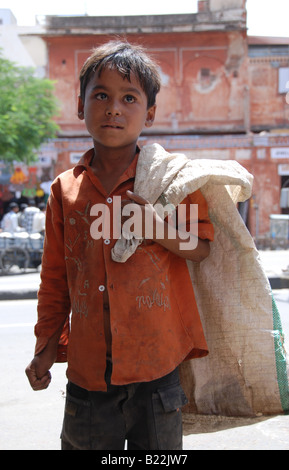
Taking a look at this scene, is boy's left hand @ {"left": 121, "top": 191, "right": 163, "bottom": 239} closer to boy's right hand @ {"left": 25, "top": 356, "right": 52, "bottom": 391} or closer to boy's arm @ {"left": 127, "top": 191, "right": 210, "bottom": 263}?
boy's arm @ {"left": 127, "top": 191, "right": 210, "bottom": 263}

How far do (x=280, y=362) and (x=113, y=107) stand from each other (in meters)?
1.13

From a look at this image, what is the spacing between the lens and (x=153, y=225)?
1545 mm

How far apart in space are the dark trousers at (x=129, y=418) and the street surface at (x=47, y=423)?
491 mm

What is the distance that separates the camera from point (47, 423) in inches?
126

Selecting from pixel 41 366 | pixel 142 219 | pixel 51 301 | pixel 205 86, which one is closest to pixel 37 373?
pixel 41 366

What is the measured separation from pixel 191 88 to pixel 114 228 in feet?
70.3

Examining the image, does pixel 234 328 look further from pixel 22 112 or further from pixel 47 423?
pixel 22 112

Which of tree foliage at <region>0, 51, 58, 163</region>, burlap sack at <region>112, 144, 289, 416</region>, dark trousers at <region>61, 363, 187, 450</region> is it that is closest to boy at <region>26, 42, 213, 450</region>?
dark trousers at <region>61, 363, 187, 450</region>

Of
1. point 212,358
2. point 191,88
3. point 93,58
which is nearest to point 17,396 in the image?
point 212,358

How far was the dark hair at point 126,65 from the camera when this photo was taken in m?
1.63

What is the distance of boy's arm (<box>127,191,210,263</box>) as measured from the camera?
155cm

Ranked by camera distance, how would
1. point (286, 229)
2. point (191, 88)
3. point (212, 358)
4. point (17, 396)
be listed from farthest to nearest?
point (191, 88), point (286, 229), point (17, 396), point (212, 358)

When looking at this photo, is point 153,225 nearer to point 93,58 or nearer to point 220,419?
point 93,58

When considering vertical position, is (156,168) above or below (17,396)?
above
